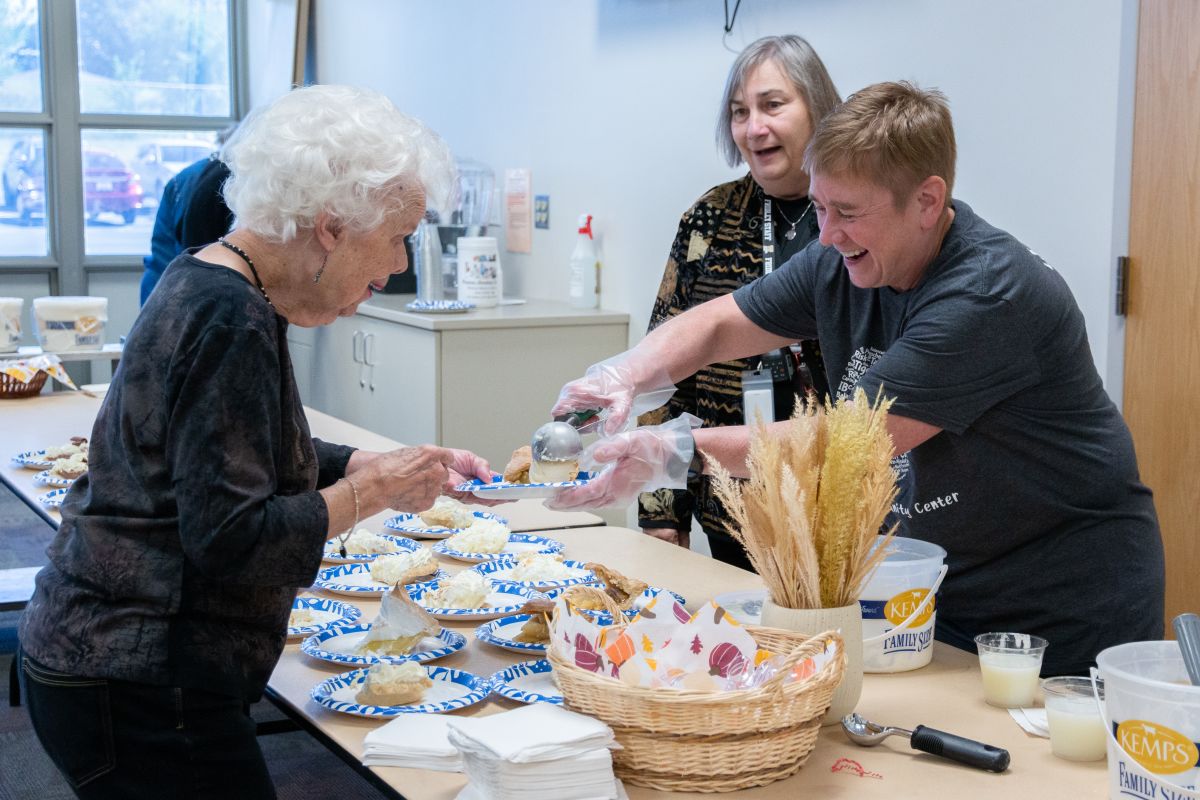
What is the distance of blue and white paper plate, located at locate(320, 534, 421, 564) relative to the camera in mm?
2303

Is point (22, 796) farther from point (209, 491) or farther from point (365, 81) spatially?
point (365, 81)

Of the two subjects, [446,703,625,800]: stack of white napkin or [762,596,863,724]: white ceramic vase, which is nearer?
[446,703,625,800]: stack of white napkin

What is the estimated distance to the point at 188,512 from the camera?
1413 millimetres

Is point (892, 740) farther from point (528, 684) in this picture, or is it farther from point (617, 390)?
point (617, 390)

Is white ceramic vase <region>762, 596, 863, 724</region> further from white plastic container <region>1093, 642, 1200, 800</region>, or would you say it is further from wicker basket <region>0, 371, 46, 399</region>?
wicker basket <region>0, 371, 46, 399</region>

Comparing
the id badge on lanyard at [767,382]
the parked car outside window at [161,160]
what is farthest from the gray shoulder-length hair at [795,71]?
the parked car outside window at [161,160]

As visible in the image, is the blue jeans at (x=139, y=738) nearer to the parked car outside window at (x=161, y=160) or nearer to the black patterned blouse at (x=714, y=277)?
the black patterned blouse at (x=714, y=277)

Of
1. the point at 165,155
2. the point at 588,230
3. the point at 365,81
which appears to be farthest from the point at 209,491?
the point at 165,155

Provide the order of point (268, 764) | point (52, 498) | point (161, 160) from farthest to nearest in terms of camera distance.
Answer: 1. point (161, 160)
2. point (268, 764)
3. point (52, 498)

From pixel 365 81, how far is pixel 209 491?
18.2 ft

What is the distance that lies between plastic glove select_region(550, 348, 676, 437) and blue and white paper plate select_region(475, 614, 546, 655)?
0.43 m

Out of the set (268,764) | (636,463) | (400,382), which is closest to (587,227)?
(400,382)

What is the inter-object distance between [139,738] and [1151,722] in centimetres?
108

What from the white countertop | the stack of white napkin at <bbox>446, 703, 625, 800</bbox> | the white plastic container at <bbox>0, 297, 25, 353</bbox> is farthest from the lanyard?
the white plastic container at <bbox>0, 297, 25, 353</bbox>
